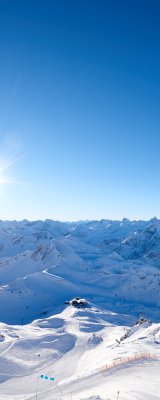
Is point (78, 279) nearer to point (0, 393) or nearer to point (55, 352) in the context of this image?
point (55, 352)

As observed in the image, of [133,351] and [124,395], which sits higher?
[133,351]

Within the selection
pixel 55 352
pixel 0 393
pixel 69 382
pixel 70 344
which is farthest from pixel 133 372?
pixel 70 344

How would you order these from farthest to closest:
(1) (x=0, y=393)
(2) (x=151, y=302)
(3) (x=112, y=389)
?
(2) (x=151, y=302) → (1) (x=0, y=393) → (3) (x=112, y=389)

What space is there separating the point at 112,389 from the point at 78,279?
146088 mm

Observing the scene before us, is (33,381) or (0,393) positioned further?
(33,381)

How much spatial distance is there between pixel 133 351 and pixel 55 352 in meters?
24.3

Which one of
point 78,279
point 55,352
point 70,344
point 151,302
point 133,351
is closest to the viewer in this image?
point 133,351

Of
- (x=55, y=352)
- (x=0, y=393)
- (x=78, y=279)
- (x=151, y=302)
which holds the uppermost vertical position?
(x=78, y=279)

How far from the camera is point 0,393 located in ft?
175

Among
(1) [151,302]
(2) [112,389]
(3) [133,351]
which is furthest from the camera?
(1) [151,302]

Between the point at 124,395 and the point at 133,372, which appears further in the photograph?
the point at 133,372

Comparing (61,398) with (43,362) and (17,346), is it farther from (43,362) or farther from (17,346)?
(17,346)

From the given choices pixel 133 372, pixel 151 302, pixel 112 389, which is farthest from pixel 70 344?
pixel 151 302

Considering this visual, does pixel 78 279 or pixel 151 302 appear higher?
pixel 78 279
